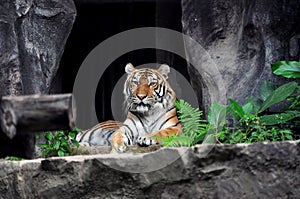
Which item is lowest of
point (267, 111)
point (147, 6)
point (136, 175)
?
point (136, 175)

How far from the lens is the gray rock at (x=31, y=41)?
235 inches

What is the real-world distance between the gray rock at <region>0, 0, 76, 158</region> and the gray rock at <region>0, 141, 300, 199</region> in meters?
1.66

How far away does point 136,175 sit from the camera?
4707 mm

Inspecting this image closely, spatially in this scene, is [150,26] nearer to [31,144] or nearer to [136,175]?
[136,175]

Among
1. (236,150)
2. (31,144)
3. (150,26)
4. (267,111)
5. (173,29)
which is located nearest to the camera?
(31,144)

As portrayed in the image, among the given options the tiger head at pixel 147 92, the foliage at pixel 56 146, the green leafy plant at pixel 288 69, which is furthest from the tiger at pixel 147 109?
the green leafy plant at pixel 288 69

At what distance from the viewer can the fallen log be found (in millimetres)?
2490

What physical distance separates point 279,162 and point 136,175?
1.09 meters

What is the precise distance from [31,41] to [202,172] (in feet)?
8.22

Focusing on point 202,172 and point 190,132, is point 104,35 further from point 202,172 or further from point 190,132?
point 202,172

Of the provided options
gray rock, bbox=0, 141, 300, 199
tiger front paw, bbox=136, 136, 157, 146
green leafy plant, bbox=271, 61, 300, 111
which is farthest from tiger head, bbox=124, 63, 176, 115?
gray rock, bbox=0, 141, 300, 199

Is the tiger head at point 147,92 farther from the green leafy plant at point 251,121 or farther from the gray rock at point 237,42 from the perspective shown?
the green leafy plant at point 251,121

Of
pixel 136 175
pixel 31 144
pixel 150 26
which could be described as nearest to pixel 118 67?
pixel 150 26

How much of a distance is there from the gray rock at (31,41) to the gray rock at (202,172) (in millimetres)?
1657
